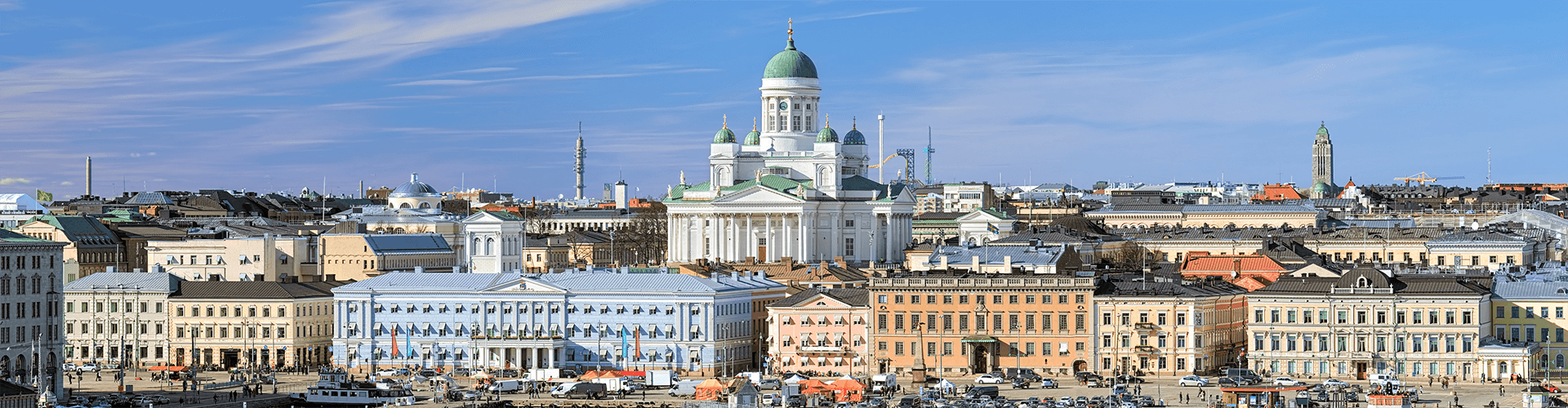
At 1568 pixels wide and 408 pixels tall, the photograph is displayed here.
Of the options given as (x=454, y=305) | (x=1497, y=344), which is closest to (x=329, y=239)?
(x=454, y=305)

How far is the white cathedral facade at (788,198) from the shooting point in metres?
→ 184

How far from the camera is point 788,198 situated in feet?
601

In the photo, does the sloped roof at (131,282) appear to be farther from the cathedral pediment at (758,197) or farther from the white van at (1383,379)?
the white van at (1383,379)

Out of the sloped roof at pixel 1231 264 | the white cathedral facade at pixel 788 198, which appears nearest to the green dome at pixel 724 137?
the white cathedral facade at pixel 788 198

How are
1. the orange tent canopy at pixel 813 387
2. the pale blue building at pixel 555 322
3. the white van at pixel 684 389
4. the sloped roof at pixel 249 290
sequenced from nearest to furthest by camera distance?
the orange tent canopy at pixel 813 387 → the white van at pixel 684 389 → the pale blue building at pixel 555 322 → the sloped roof at pixel 249 290

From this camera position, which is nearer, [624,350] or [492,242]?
[624,350]

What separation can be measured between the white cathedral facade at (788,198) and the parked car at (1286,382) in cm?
7304

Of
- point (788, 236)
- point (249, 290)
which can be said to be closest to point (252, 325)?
point (249, 290)

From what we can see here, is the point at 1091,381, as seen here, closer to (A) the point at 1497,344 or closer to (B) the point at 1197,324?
(B) the point at 1197,324

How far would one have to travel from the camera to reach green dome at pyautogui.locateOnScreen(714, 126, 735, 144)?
19575 centimetres

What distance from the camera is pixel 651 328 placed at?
399 ft

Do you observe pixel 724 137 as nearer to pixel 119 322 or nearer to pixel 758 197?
pixel 758 197

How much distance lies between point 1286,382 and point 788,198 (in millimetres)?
79530

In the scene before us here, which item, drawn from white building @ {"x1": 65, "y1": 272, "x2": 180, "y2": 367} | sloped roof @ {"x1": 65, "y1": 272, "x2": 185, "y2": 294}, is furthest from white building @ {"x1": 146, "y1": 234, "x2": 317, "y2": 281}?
white building @ {"x1": 65, "y1": 272, "x2": 180, "y2": 367}
